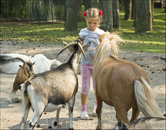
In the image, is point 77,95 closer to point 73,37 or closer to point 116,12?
point 73,37

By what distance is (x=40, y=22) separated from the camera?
26.7m

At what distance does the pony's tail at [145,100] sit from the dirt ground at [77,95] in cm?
180

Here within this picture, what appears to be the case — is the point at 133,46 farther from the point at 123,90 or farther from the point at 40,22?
the point at 40,22

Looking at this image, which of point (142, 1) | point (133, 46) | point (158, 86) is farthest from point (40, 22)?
point (158, 86)

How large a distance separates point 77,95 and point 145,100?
12.8 ft

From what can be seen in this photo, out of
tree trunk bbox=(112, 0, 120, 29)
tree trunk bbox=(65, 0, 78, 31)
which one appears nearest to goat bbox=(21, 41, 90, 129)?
tree trunk bbox=(65, 0, 78, 31)

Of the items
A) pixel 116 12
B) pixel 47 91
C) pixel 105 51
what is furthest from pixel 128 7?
pixel 47 91

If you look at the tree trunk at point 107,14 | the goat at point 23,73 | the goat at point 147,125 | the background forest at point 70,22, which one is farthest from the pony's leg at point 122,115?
the tree trunk at point 107,14

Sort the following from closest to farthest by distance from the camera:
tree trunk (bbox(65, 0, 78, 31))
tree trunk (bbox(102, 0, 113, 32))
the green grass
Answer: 1. the green grass
2. tree trunk (bbox(102, 0, 113, 32))
3. tree trunk (bbox(65, 0, 78, 31))

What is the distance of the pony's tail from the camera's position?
10.7 feet

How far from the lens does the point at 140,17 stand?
1884cm

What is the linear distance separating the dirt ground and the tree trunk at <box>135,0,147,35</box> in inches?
275

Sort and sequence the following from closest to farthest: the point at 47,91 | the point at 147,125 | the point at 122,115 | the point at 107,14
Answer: the point at 147,125 → the point at 122,115 → the point at 47,91 → the point at 107,14

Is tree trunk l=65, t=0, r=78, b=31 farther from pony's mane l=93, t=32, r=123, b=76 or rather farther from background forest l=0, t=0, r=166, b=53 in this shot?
pony's mane l=93, t=32, r=123, b=76
